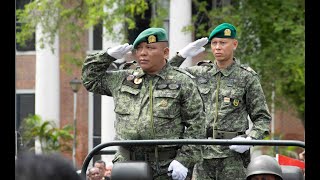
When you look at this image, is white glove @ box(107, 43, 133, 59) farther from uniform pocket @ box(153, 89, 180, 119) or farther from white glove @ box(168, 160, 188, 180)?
white glove @ box(168, 160, 188, 180)

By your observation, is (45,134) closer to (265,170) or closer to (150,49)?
(150,49)

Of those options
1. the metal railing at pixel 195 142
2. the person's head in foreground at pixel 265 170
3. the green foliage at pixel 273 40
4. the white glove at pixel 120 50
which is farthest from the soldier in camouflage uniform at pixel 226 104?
Result: the green foliage at pixel 273 40

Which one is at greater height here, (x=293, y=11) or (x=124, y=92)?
(x=293, y=11)

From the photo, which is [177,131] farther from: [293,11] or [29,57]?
[29,57]

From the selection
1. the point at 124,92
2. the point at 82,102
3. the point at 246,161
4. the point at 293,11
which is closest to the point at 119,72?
the point at 124,92

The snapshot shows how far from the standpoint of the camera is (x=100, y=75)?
21.0 ft

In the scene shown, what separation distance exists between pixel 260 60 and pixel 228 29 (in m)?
15.5

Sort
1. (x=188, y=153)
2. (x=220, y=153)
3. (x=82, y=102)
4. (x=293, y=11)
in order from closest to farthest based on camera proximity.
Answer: (x=188, y=153) < (x=220, y=153) < (x=293, y=11) < (x=82, y=102)

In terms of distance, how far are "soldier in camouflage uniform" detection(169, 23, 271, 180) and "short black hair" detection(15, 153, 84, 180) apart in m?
4.06

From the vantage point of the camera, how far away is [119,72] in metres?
6.41

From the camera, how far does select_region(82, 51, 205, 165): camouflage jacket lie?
6141mm

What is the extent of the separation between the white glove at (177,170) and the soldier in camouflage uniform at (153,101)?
0.04 m
